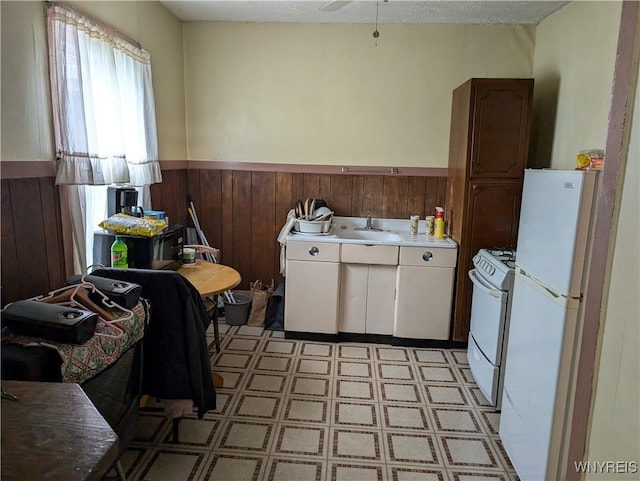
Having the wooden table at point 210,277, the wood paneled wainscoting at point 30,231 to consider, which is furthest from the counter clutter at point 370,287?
the wood paneled wainscoting at point 30,231

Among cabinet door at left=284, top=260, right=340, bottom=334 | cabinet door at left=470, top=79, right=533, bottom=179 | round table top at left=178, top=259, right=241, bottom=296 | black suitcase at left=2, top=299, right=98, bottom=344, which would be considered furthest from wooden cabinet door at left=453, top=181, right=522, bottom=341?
black suitcase at left=2, top=299, right=98, bottom=344

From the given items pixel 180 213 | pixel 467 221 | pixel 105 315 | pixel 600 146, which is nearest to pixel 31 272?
pixel 105 315

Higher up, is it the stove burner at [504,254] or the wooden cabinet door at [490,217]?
the wooden cabinet door at [490,217]

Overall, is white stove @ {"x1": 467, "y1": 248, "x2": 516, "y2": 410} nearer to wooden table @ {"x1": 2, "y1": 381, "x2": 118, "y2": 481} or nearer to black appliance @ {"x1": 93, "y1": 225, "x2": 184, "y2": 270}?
black appliance @ {"x1": 93, "y1": 225, "x2": 184, "y2": 270}

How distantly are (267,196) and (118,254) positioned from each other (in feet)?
5.76

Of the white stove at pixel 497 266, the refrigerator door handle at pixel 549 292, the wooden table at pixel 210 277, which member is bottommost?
the wooden table at pixel 210 277

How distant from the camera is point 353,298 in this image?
11.1 ft

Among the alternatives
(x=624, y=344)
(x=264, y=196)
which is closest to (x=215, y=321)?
(x=264, y=196)

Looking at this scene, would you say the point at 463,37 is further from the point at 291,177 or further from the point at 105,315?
the point at 105,315

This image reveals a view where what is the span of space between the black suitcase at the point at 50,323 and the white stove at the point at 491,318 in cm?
209

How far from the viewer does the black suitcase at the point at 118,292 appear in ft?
5.65

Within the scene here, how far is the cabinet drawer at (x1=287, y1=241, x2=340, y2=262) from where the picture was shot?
3295mm

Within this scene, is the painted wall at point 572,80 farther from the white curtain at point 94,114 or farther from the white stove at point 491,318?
the white curtain at point 94,114

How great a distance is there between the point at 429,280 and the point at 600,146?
4.61 feet
